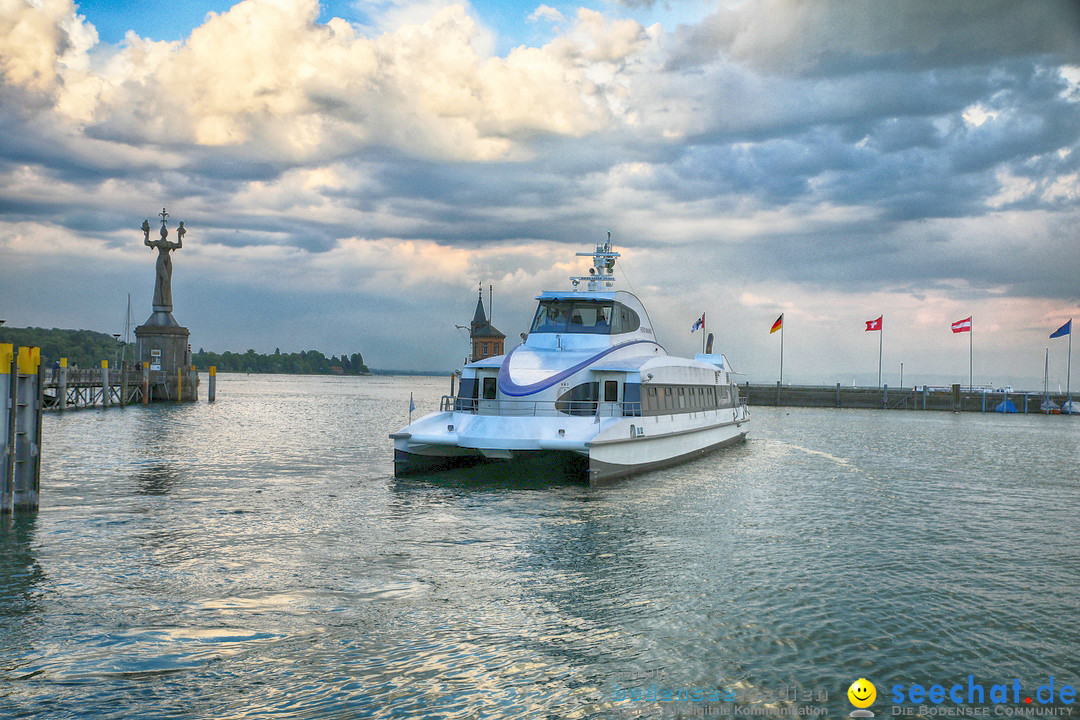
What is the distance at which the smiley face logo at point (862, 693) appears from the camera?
27.6ft

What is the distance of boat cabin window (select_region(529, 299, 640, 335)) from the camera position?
2780 centimetres

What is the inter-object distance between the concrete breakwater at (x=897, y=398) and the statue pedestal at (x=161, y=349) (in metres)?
64.2

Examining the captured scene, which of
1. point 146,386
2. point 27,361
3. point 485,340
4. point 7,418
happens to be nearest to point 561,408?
point 27,361

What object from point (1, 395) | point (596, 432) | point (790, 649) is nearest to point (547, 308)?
point (596, 432)

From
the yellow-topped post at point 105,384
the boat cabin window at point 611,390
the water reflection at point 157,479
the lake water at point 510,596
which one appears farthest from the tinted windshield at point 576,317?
the yellow-topped post at point 105,384

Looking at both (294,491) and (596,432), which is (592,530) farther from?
(294,491)

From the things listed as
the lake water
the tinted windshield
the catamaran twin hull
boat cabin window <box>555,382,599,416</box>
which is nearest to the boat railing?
boat cabin window <box>555,382,599,416</box>

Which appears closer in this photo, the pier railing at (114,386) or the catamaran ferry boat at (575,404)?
the catamaran ferry boat at (575,404)

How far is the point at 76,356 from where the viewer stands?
140 metres

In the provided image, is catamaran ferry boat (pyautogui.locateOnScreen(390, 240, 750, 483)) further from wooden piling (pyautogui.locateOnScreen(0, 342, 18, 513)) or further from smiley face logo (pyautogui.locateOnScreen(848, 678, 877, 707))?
smiley face logo (pyautogui.locateOnScreen(848, 678, 877, 707))

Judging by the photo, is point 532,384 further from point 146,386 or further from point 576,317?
point 146,386

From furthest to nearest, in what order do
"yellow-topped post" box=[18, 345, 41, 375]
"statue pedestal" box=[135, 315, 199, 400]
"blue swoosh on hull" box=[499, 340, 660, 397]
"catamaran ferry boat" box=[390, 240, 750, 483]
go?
1. "statue pedestal" box=[135, 315, 199, 400]
2. "blue swoosh on hull" box=[499, 340, 660, 397]
3. "catamaran ferry boat" box=[390, 240, 750, 483]
4. "yellow-topped post" box=[18, 345, 41, 375]

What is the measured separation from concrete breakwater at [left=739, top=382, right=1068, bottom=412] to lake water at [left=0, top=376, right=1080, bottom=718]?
3078 inches

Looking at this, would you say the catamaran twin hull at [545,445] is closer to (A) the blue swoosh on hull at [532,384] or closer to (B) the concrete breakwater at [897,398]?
(A) the blue swoosh on hull at [532,384]
